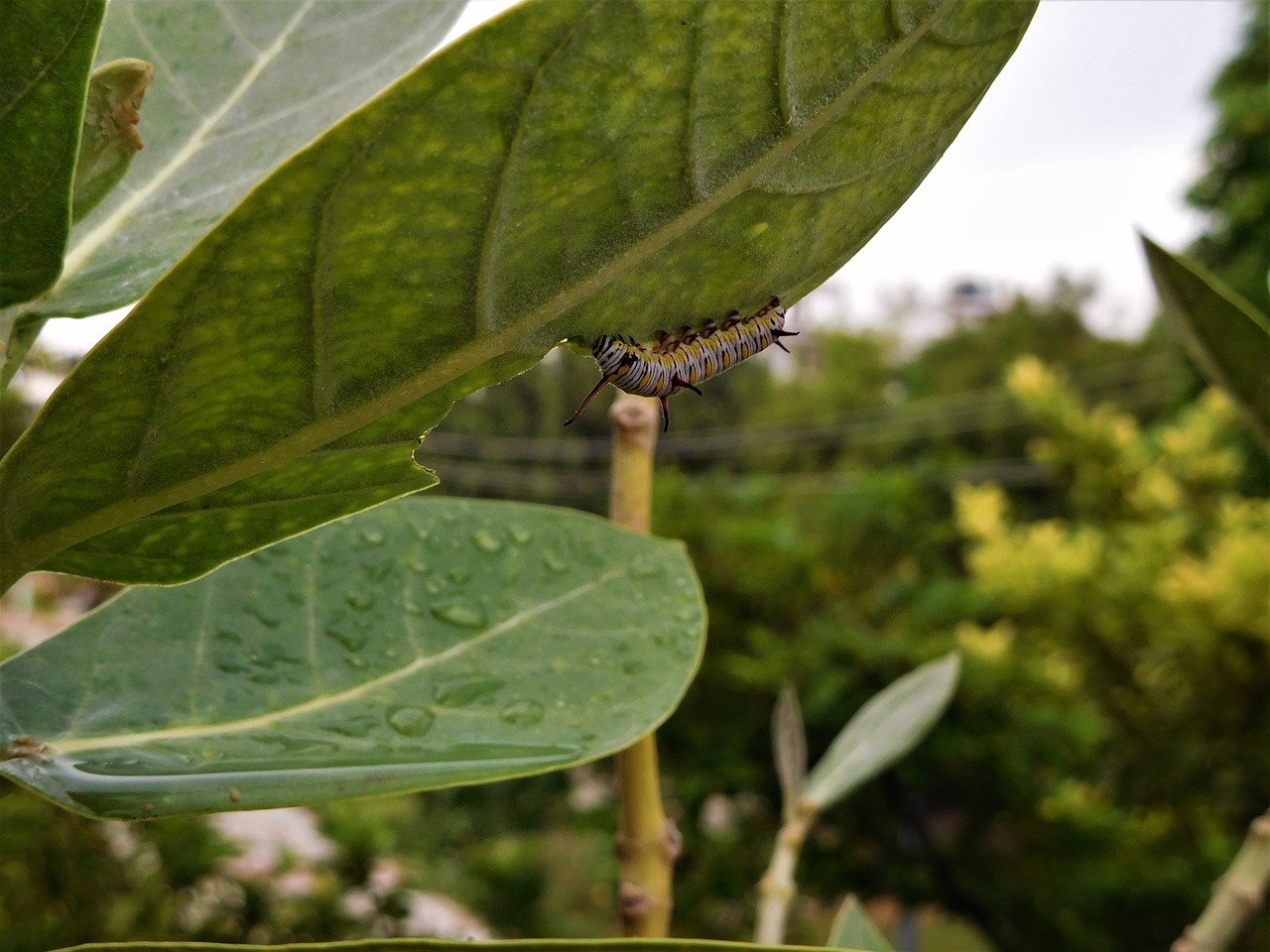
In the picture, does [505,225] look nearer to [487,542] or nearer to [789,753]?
[487,542]

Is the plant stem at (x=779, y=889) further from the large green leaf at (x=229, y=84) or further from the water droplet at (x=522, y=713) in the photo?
the large green leaf at (x=229, y=84)

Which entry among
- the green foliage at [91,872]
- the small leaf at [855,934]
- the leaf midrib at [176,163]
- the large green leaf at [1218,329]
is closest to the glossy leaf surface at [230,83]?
the leaf midrib at [176,163]

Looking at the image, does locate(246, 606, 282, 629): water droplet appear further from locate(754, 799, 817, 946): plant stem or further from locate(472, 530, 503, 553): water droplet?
locate(754, 799, 817, 946): plant stem

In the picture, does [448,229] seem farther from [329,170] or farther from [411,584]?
[411,584]

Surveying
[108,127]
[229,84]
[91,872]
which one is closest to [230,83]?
[229,84]

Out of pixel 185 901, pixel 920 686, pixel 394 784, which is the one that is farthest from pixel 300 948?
pixel 185 901

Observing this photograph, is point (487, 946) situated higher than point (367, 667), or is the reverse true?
point (367, 667)
